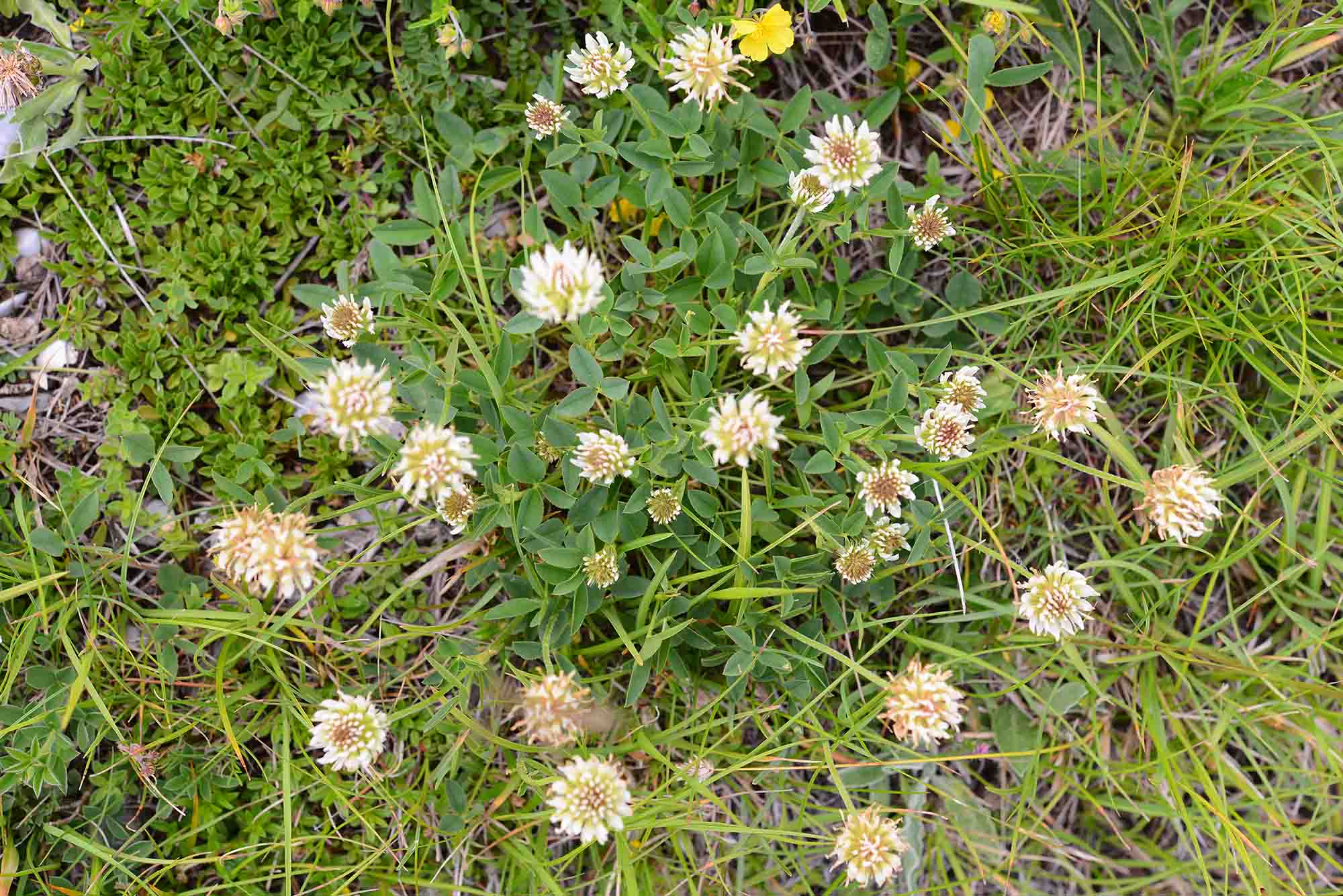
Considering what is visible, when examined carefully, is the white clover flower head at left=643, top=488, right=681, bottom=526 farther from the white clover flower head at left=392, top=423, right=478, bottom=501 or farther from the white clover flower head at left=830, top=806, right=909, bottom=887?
the white clover flower head at left=830, top=806, right=909, bottom=887

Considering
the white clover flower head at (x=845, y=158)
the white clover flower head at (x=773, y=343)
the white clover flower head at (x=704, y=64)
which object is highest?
the white clover flower head at (x=704, y=64)

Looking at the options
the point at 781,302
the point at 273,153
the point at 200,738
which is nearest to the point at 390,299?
the point at 273,153

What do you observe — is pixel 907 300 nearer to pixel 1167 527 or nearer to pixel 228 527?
pixel 1167 527

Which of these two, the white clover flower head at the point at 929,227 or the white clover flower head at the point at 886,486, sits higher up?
the white clover flower head at the point at 929,227

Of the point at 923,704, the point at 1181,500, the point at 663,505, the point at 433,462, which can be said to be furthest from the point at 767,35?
the point at 923,704

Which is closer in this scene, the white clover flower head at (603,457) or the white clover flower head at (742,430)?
the white clover flower head at (742,430)

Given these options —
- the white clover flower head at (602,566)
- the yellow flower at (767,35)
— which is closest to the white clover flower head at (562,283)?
the white clover flower head at (602,566)

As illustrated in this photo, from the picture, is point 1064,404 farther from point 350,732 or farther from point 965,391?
point 350,732

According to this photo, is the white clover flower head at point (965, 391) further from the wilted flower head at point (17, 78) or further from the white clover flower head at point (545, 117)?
the wilted flower head at point (17, 78)
